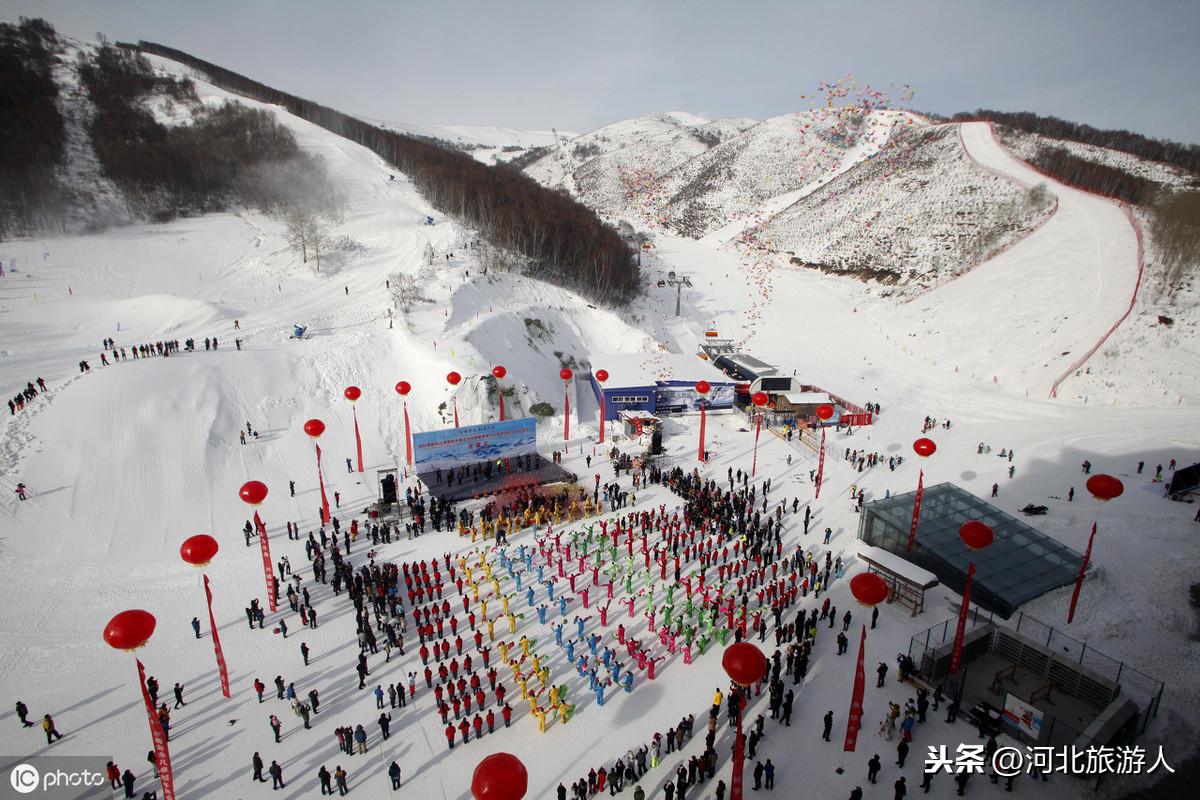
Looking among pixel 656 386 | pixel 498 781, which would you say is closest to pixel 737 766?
pixel 498 781

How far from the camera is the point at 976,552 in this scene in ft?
56.1

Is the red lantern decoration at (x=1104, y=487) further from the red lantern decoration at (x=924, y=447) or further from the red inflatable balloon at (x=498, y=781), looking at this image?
the red inflatable balloon at (x=498, y=781)

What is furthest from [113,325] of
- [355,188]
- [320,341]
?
[355,188]

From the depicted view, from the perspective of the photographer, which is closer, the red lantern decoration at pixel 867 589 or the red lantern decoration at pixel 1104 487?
the red lantern decoration at pixel 867 589

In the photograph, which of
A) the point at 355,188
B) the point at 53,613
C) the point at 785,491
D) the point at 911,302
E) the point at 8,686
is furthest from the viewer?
the point at 355,188

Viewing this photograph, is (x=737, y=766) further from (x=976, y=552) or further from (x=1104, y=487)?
(x=976, y=552)

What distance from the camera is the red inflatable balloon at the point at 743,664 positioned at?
8.89 m

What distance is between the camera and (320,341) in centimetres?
3231

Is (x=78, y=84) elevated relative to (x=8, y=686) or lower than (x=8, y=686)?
elevated

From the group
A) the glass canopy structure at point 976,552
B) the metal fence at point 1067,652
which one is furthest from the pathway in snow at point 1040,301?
the metal fence at point 1067,652

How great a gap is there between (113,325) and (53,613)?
85.7 feet

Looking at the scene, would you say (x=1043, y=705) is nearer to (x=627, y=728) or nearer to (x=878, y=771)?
(x=878, y=771)

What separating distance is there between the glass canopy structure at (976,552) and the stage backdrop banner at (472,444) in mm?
13984

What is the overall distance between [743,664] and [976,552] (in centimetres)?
1235
